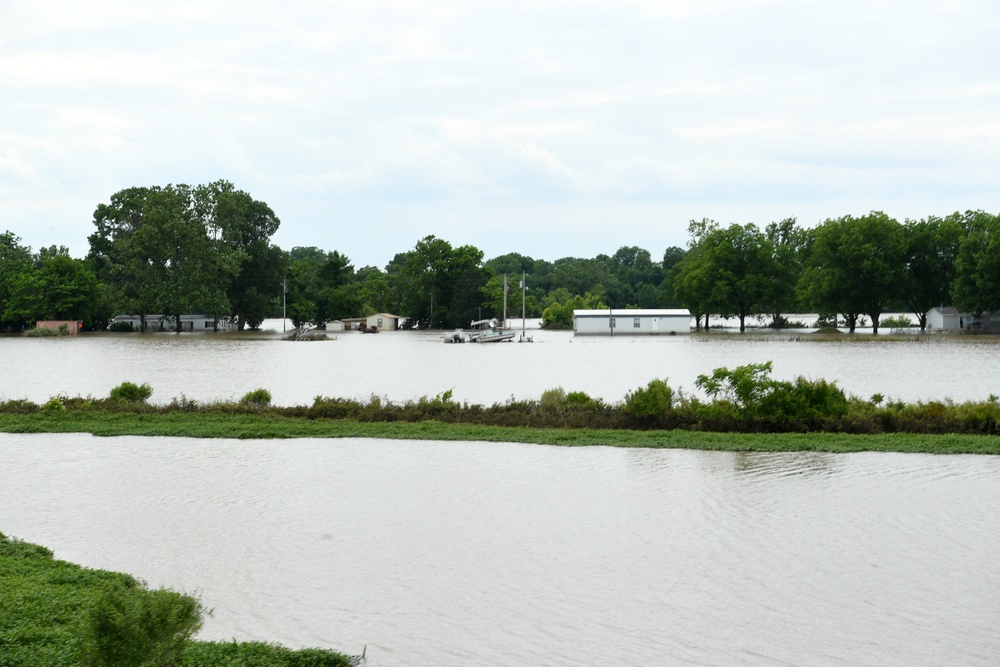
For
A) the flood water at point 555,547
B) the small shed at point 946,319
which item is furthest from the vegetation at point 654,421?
the small shed at point 946,319

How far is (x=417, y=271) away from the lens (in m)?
128

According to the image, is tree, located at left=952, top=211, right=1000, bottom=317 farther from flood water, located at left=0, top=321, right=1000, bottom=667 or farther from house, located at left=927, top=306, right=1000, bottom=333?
flood water, located at left=0, top=321, right=1000, bottom=667

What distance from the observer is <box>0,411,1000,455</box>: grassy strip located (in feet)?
60.4

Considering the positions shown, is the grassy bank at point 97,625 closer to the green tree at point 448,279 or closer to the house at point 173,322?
the house at point 173,322

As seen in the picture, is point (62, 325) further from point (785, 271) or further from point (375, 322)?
point (785, 271)

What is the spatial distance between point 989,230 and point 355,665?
98992 millimetres

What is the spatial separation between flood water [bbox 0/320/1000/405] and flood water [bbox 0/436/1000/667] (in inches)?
551

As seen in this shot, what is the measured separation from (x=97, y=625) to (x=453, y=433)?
48.2 ft

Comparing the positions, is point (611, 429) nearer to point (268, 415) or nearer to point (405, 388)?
point (268, 415)

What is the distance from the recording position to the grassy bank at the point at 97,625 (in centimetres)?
602

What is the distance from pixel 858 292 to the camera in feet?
333

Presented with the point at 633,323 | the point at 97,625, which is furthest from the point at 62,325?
the point at 97,625

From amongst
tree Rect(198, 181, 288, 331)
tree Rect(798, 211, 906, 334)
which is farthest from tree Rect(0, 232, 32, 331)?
tree Rect(798, 211, 906, 334)

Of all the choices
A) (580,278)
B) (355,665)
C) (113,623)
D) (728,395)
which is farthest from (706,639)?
(580,278)
